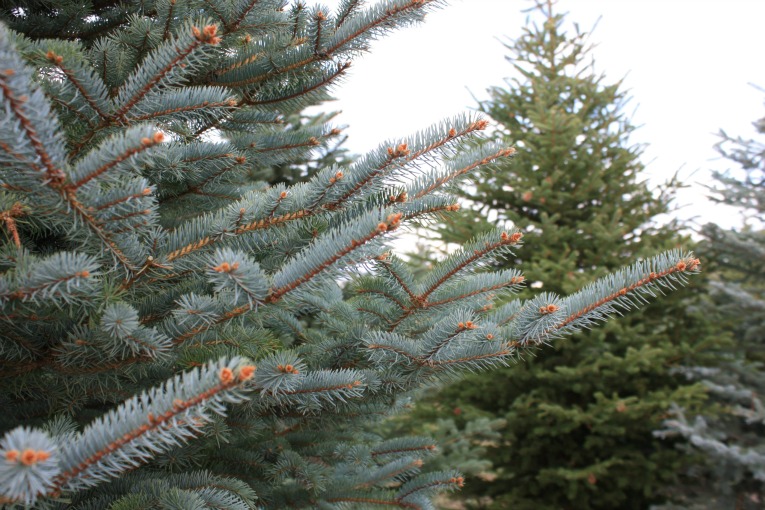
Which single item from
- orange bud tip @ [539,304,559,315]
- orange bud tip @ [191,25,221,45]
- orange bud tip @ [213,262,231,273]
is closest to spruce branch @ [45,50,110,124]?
orange bud tip @ [191,25,221,45]

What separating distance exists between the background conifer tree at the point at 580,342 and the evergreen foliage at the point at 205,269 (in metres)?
3.02

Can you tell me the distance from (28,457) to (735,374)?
17.7ft

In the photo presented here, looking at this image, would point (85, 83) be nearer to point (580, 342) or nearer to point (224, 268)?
point (224, 268)

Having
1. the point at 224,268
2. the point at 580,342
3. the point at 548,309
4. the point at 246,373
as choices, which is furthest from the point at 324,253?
the point at 580,342

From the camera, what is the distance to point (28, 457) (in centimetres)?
65

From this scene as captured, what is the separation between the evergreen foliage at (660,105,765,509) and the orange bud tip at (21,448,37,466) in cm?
442

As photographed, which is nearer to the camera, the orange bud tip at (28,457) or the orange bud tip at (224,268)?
the orange bud tip at (28,457)

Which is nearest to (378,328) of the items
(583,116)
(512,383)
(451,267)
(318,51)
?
(451,267)

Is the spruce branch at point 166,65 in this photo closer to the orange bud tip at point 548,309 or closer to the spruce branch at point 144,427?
the spruce branch at point 144,427

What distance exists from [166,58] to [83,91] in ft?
0.94

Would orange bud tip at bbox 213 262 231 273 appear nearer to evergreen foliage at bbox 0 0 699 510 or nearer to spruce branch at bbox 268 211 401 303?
evergreen foliage at bbox 0 0 699 510

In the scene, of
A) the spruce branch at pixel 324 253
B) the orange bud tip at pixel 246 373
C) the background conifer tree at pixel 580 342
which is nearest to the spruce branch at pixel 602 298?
the spruce branch at pixel 324 253

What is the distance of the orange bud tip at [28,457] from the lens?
25.7 inches

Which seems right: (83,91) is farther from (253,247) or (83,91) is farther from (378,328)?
(378,328)
